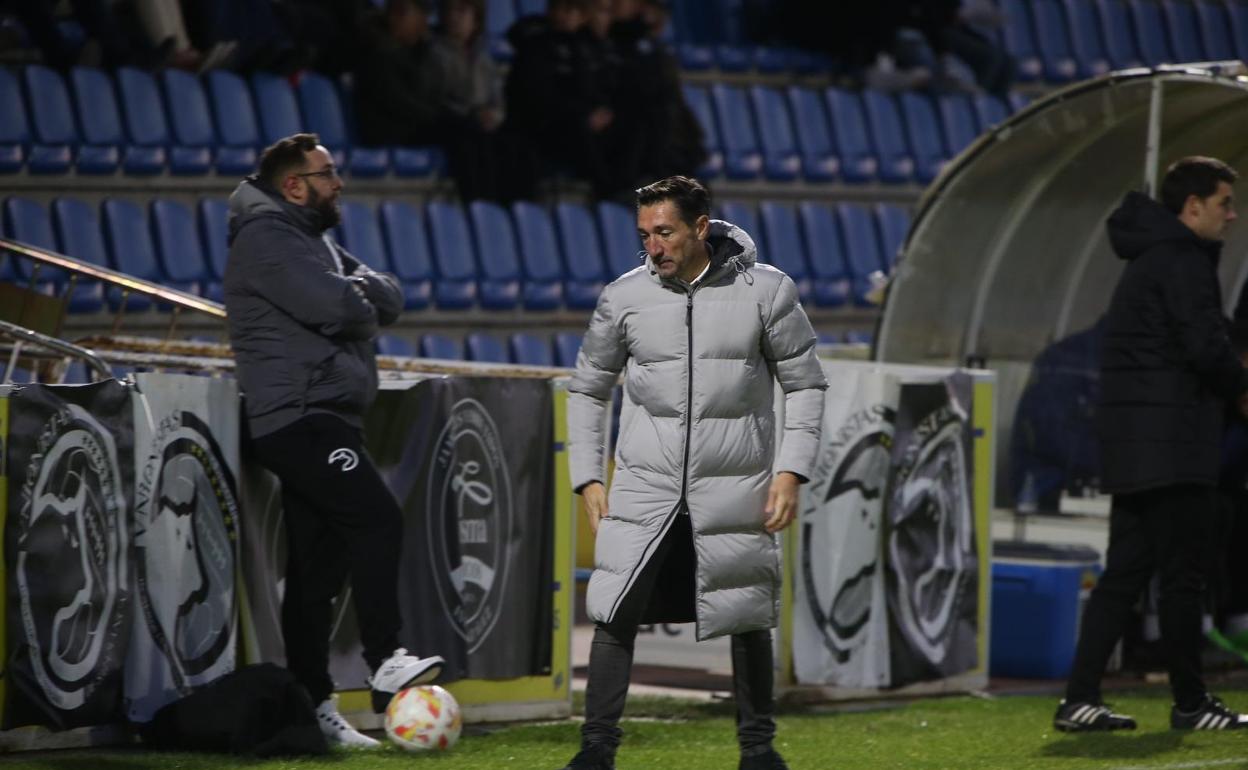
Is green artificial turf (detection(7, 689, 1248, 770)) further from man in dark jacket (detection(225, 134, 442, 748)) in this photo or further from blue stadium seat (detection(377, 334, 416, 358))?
blue stadium seat (detection(377, 334, 416, 358))

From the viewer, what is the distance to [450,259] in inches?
565

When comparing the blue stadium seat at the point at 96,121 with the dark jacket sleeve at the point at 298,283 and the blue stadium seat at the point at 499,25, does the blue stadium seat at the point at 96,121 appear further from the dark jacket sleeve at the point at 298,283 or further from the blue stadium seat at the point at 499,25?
the dark jacket sleeve at the point at 298,283

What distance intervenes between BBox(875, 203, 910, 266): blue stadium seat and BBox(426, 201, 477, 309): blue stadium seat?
4.20 meters

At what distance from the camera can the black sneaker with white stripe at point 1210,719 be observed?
7590 millimetres

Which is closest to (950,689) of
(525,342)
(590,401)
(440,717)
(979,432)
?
(979,432)

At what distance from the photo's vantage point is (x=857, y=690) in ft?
28.1

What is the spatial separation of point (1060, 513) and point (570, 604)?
3603 millimetres

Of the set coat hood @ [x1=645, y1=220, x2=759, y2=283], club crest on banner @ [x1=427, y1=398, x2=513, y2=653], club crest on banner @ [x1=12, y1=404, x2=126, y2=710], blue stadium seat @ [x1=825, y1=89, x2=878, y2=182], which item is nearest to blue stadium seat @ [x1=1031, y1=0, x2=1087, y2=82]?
blue stadium seat @ [x1=825, y1=89, x2=878, y2=182]

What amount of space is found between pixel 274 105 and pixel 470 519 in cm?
684

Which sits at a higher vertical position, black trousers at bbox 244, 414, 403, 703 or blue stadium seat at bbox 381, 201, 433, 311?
blue stadium seat at bbox 381, 201, 433, 311

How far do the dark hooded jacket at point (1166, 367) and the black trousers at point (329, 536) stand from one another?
2649 mm

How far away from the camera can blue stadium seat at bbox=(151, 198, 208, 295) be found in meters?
12.9

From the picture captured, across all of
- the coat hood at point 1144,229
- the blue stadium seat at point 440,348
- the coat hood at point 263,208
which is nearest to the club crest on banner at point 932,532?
the coat hood at point 1144,229

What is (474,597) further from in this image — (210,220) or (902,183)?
(902,183)
